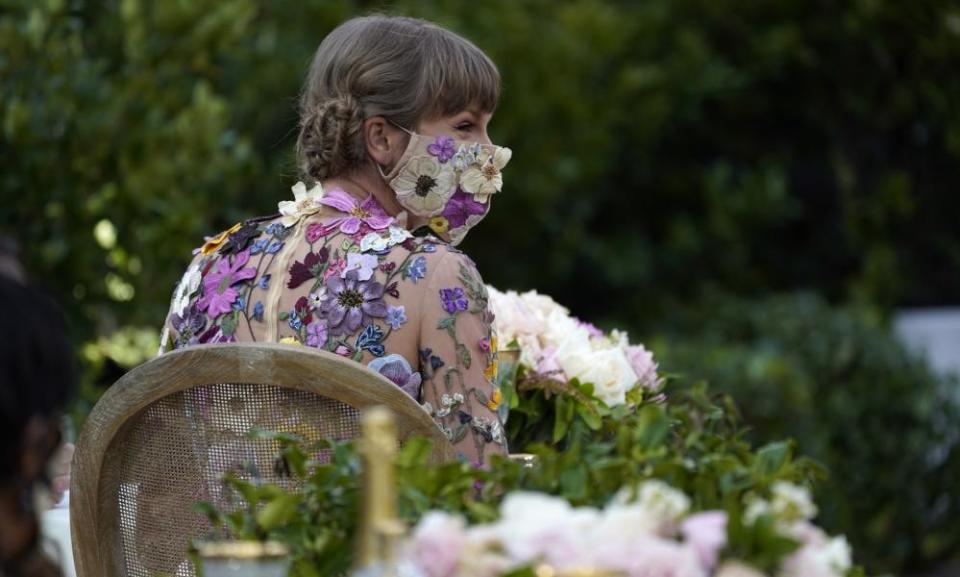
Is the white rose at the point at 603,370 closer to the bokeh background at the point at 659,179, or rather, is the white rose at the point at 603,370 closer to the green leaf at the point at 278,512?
the green leaf at the point at 278,512

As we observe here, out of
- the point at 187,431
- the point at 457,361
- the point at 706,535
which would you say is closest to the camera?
the point at 706,535

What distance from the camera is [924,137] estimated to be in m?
9.06

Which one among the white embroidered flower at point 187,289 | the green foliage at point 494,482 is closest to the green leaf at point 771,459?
the green foliage at point 494,482

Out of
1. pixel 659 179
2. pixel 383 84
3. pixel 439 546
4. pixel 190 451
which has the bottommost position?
pixel 439 546

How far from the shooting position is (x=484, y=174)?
105 inches

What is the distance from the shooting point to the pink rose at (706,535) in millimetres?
1471

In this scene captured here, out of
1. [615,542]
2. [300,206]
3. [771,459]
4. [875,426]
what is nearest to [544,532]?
[615,542]

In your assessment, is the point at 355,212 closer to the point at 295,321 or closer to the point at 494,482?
the point at 295,321

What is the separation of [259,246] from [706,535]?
1.23 m

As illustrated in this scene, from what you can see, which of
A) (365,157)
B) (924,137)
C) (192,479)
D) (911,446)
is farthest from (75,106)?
(924,137)

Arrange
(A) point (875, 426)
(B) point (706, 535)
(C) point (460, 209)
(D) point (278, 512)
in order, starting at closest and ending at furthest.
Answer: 1. (B) point (706, 535)
2. (D) point (278, 512)
3. (C) point (460, 209)
4. (A) point (875, 426)

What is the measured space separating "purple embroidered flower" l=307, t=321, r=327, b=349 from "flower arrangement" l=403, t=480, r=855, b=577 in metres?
0.88

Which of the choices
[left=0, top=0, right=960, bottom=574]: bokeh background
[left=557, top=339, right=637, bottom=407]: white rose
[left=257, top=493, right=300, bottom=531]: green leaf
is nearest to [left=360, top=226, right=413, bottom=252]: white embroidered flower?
[left=557, top=339, right=637, bottom=407]: white rose

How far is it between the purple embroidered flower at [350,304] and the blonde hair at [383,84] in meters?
0.32
